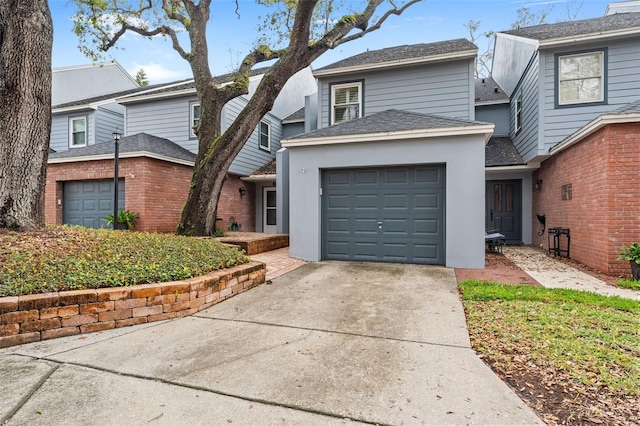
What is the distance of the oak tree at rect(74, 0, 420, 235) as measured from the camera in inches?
356

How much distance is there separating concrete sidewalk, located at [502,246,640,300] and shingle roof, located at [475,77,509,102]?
6.77m

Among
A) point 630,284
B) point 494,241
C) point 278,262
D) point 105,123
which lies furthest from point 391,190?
point 105,123

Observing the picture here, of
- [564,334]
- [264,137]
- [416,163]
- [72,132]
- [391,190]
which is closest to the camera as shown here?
[564,334]

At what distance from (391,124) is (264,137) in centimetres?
791

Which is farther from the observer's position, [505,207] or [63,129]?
[63,129]

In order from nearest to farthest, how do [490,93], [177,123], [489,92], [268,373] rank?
[268,373]
[177,123]
[490,93]
[489,92]

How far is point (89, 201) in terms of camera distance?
36.3ft

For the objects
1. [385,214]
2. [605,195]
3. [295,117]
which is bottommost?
[385,214]

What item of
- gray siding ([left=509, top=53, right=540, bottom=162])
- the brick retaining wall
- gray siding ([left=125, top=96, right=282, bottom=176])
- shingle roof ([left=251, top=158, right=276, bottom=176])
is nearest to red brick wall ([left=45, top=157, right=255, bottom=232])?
gray siding ([left=125, top=96, right=282, bottom=176])

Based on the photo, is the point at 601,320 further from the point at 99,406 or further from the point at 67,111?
the point at 67,111

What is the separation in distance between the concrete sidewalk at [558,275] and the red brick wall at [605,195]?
0.53 metres

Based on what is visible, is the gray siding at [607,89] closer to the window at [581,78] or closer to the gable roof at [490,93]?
the window at [581,78]

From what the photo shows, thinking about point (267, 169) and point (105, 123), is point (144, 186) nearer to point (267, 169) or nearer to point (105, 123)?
point (267, 169)

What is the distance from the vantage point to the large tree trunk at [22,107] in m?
5.16
